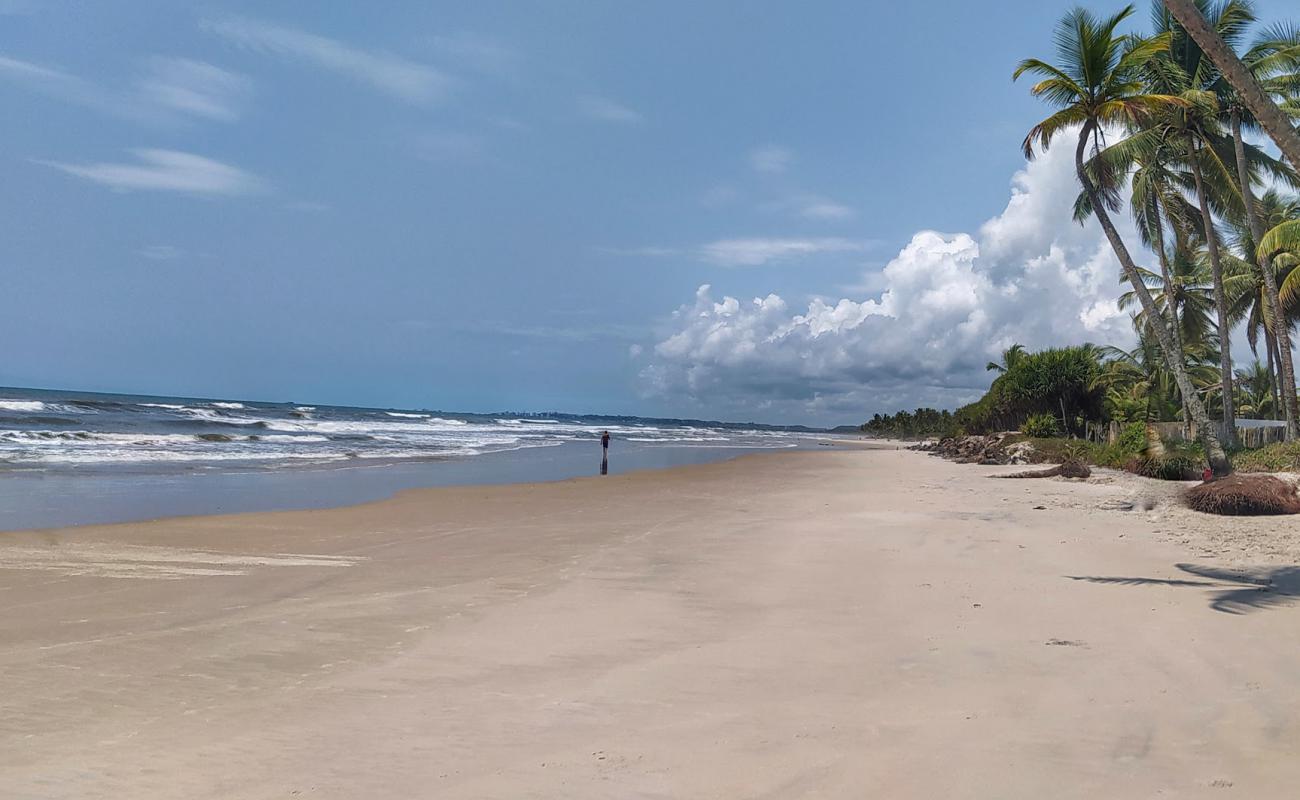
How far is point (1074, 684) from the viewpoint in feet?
15.4

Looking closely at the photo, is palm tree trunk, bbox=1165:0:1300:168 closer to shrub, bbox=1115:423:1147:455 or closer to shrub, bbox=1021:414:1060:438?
shrub, bbox=1115:423:1147:455

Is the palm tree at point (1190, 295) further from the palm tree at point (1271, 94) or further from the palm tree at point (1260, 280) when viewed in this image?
the palm tree at point (1271, 94)

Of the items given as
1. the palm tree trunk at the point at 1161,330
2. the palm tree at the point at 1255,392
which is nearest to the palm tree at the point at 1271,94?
the palm tree trunk at the point at 1161,330

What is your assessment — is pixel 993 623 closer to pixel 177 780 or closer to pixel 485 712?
pixel 485 712

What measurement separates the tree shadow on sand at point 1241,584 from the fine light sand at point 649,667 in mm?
56

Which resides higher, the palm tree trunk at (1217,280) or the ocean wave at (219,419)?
the palm tree trunk at (1217,280)

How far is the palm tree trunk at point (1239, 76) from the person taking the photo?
25.0 feet

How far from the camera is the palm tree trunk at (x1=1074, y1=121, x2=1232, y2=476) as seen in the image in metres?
17.3

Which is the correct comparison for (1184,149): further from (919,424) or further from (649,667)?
(919,424)

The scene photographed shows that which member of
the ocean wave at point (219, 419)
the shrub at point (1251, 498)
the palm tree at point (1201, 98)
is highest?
the palm tree at point (1201, 98)

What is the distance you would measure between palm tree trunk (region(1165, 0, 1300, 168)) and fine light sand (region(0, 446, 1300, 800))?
427cm

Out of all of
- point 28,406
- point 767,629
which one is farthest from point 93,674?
point 28,406

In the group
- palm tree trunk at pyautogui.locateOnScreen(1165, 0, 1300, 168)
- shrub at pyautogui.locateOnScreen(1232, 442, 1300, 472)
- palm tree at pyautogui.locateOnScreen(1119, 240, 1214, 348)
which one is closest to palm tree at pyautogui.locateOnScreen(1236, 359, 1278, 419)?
palm tree at pyautogui.locateOnScreen(1119, 240, 1214, 348)

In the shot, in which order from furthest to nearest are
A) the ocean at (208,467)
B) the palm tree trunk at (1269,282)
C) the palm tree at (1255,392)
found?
the palm tree at (1255,392) < the palm tree trunk at (1269,282) < the ocean at (208,467)
